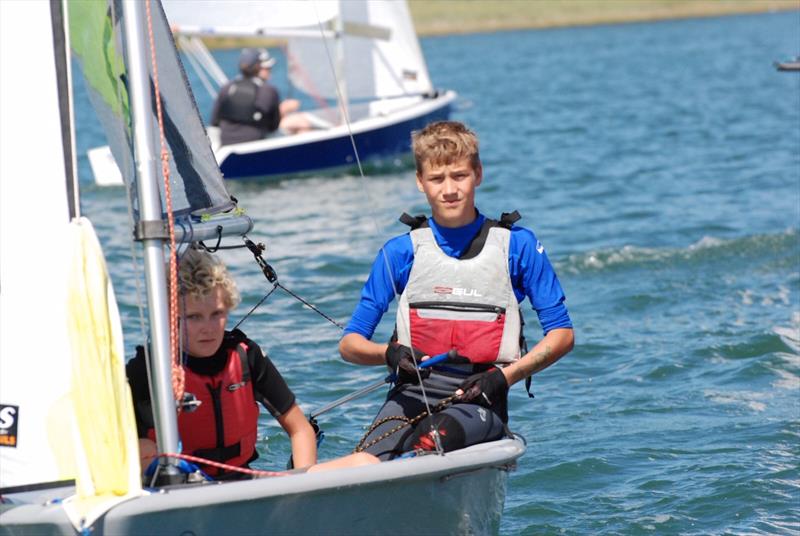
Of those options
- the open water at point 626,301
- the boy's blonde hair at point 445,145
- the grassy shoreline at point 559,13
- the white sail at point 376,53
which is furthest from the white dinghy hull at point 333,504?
the grassy shoreline at point 559,13

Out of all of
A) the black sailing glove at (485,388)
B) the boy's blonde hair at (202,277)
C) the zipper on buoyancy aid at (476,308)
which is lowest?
the black sailing glove at (485,388)

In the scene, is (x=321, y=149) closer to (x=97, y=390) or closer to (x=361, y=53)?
(x=361, y=53)

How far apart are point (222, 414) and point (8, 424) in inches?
24.7

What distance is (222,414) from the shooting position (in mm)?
3730

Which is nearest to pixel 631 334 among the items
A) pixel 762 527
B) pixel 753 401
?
pixel 753 401

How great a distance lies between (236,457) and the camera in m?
3.81

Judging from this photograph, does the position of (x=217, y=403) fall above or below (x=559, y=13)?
below

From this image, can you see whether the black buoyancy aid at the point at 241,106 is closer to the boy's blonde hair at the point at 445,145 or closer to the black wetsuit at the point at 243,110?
the black wetsuit at the point at 243,110

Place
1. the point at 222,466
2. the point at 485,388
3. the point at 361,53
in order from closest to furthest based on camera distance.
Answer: the point at 222,466 → the point at 485,388 → the point at 361,53

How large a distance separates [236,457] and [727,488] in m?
2.25

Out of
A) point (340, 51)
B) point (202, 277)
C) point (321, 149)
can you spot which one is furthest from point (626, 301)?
point (340, 51)

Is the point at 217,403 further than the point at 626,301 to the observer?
No

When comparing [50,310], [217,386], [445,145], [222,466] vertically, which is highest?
[445,145]

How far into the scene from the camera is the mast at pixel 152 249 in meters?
3.34
